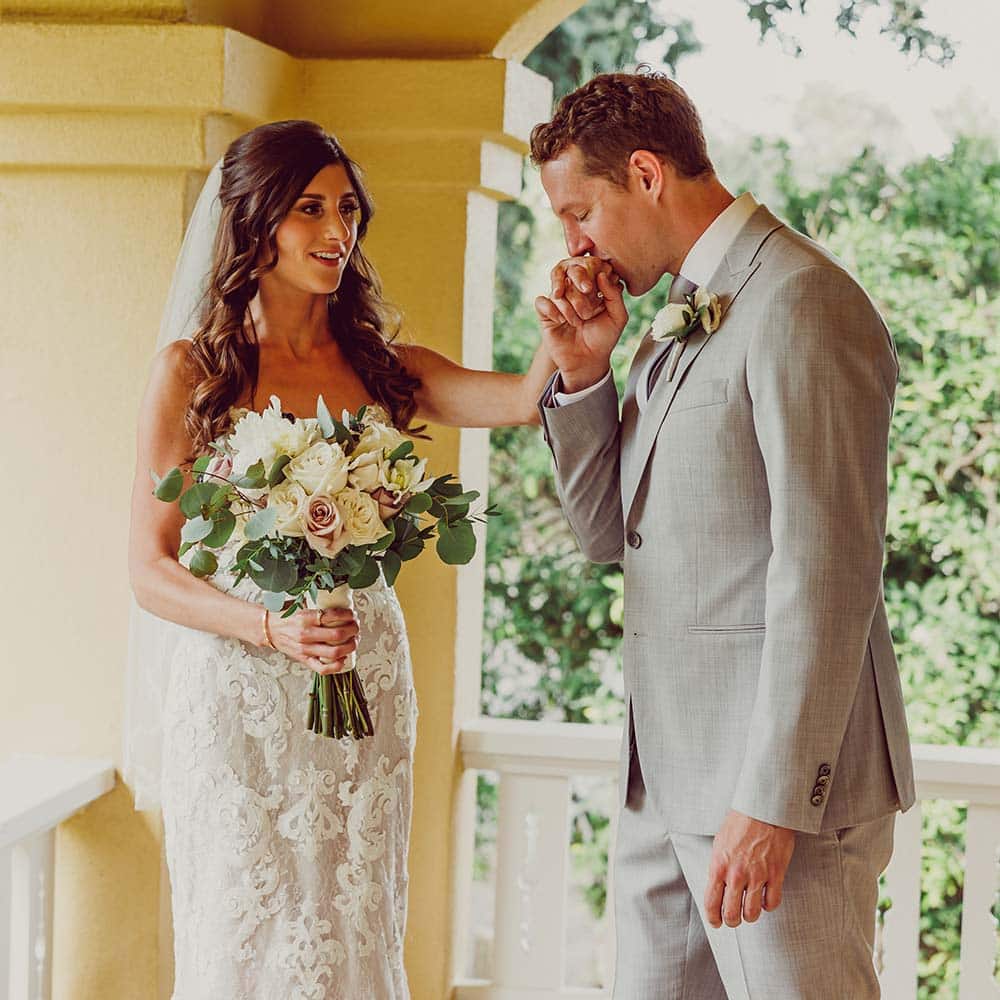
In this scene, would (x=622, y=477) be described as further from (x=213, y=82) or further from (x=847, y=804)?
(x=213, y=82)

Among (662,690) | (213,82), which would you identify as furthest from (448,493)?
(213,82)

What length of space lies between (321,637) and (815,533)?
0.91 meters

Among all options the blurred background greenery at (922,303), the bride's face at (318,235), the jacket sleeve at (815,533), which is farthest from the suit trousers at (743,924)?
the blurred background greenery at (922,303)

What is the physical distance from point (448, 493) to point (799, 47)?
4111mm

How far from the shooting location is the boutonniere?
7.05ft

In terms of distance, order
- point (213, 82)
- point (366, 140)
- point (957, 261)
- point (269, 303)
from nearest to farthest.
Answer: point (269, 303) < point (213, 82) < point (366, 140) < point (957, 261)

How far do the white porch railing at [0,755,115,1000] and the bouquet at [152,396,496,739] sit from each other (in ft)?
2.73

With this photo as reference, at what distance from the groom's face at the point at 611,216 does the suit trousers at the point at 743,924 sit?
2.71 feet

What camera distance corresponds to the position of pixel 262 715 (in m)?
2.63

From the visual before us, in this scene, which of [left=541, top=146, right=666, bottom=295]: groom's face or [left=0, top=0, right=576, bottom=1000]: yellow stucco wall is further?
[left=0, top=0, right=576, bottom=1000]: yellow stucco wall

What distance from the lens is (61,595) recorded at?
3223mm

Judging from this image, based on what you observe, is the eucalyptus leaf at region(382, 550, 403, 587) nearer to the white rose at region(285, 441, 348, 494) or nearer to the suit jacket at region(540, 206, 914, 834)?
the white rose at region(285, 441, 348, 494)

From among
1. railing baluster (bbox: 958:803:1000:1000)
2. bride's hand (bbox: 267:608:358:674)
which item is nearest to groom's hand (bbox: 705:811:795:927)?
bride's hand (bbox: 267:608:358:674)

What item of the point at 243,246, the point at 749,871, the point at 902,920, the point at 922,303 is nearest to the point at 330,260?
the point at 243,246
